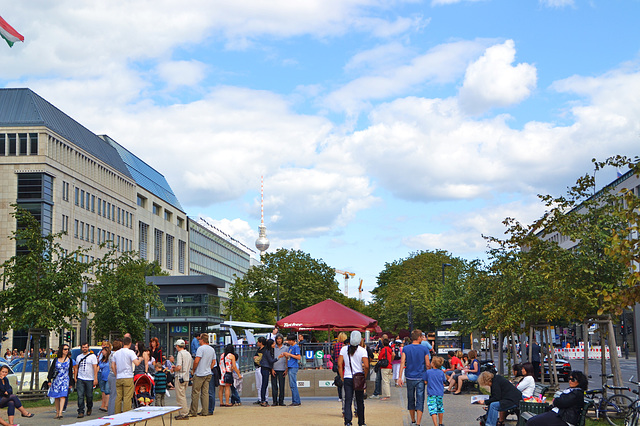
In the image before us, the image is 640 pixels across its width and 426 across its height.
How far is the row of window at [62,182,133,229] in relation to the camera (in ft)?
252

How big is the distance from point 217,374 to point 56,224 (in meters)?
54.1

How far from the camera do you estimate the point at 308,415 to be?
57.9 feet

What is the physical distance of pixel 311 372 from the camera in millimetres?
24422

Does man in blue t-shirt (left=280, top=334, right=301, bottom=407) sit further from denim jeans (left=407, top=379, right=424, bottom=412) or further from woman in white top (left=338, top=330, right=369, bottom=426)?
woman in white top (left=338, top=330, right=369, bottom=426)

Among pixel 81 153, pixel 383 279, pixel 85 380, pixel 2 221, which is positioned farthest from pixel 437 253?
pixel 85 380

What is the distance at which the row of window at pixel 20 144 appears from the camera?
69500 millimetres

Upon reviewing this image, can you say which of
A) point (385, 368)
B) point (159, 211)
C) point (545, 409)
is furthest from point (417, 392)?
point (159, 211)

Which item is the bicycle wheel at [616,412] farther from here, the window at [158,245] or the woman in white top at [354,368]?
the window at [158,245]

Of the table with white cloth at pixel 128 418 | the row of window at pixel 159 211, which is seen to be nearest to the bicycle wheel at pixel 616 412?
the table with white cloth at pixel 128 418

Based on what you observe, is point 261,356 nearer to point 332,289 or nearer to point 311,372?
point 311,372

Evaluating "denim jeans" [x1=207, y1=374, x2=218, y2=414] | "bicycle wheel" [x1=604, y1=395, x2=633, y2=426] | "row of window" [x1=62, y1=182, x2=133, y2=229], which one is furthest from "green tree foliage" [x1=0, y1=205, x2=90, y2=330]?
"row of window" [x1=62, y1=182, x2=133, y2=229]

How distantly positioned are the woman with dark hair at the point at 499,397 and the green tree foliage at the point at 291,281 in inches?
2609

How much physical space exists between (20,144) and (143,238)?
107ft

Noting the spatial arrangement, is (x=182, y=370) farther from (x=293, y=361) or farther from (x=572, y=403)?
(x=572, y=403)
